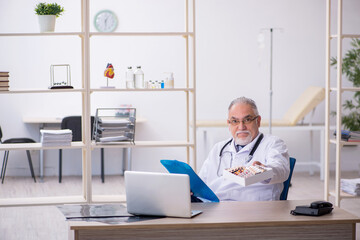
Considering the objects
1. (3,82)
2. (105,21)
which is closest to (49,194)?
(3,82)

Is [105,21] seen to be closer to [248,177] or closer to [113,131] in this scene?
[113,131]

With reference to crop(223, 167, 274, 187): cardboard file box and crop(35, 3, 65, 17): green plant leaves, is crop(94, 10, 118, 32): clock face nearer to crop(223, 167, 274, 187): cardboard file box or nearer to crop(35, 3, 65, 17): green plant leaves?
crop(35, 3, 65, 17): green plant leaves

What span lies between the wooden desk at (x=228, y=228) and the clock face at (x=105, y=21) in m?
4.95

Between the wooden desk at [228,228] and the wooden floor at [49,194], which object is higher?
the wooden desk at [228,228]

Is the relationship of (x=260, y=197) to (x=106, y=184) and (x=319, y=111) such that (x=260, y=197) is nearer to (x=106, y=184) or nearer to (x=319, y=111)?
(x=106, y=184)

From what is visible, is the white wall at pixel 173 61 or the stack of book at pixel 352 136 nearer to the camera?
the stack of book at pixel 352 136

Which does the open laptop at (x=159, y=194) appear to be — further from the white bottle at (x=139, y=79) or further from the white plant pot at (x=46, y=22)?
the white plant pot at (x=46, y=22)

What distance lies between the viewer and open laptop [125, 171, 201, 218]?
2270 mm

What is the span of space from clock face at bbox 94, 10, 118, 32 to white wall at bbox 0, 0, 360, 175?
0.07 metres

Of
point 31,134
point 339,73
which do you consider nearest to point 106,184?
point 31,134

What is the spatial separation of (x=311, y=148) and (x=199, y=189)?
4749mm

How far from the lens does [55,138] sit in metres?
4.44

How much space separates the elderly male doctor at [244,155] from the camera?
2.99m

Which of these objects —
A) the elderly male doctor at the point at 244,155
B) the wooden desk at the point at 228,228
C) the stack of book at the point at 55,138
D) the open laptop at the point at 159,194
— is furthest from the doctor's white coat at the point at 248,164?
the stack of book at the point at 55,138
